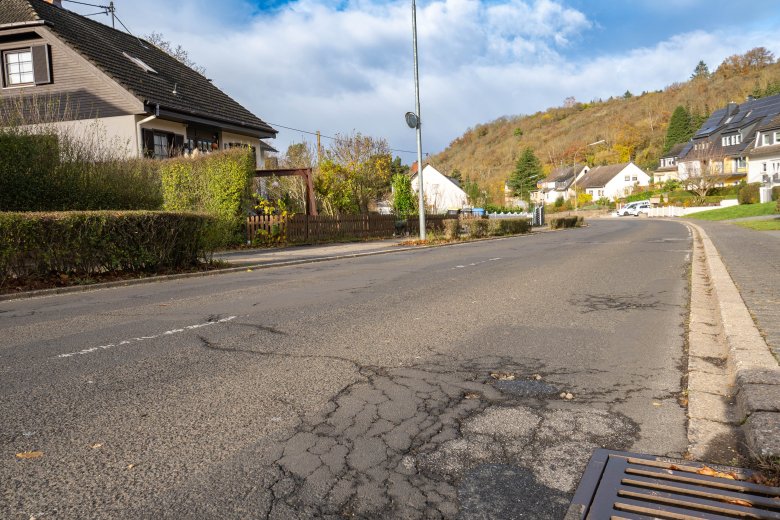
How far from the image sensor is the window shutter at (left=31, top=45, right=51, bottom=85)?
24.3 metres

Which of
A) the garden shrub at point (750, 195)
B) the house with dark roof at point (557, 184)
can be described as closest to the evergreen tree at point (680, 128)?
the house with dark roof at point (557, 184)

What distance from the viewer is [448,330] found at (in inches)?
254

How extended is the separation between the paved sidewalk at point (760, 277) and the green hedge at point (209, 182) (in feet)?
50.6

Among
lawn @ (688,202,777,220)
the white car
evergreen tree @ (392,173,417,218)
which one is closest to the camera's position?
evergreen tree @ (392,173,417,218)

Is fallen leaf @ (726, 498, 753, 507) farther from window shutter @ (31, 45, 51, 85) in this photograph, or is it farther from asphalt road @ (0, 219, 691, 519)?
window shutter @ (31, 45, 51, 85)

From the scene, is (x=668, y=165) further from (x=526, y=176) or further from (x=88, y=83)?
(x=88, y=83)

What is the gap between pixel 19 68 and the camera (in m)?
24.8

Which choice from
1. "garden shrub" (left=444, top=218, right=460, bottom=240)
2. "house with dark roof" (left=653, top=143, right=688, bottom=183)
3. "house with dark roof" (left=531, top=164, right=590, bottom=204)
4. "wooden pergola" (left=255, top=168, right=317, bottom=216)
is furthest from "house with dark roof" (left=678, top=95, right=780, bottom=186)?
"wooden pergola" (left=255, top=168, right=317, bottom=216)

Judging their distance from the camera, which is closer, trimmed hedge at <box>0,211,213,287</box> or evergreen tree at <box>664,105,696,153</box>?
trimmed hedge at <box>0,211,213,287</box>

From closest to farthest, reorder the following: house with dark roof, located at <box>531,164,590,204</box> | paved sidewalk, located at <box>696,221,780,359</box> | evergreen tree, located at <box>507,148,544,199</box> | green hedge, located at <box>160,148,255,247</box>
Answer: paved sidewalk, located at <box>696,221,780,359</box>
green hedge, located at <box>160,148,255,247</box>
evergreen tree, located at <box>507,148,544,199</box>
house with dark roof, located at <box>531,164,590,204</box>

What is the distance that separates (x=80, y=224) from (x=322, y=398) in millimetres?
9115

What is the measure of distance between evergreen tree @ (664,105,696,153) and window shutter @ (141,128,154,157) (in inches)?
3879

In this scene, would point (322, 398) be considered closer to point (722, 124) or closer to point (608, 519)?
point (608, 519)

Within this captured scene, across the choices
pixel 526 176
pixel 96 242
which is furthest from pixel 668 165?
pixel 96 242
